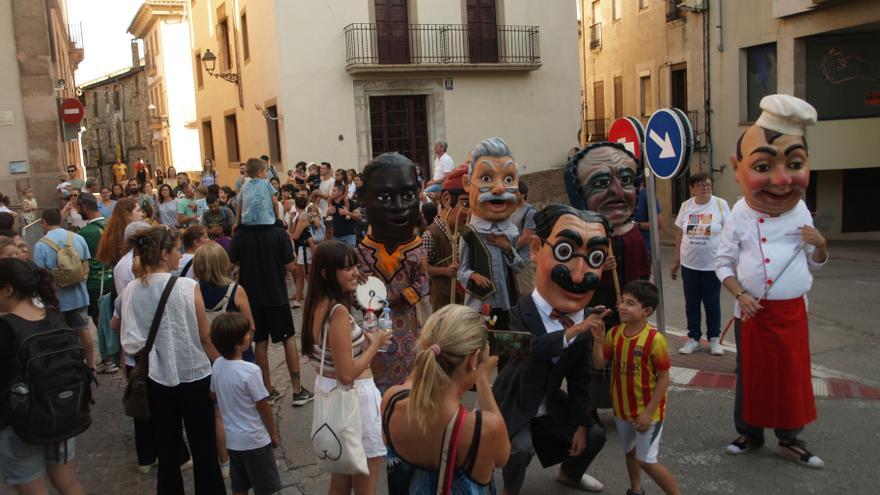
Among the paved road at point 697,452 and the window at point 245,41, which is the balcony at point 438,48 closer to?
the window at point 245,41

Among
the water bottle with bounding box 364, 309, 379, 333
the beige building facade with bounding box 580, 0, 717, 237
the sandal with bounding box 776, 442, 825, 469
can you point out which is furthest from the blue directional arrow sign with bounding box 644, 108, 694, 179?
the beige building facade with bounding box 580, 0, 717, 237

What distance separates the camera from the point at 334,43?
763 inches

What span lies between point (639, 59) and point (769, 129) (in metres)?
20.7

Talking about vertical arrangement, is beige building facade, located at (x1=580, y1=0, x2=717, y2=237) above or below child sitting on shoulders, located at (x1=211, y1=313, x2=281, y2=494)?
above

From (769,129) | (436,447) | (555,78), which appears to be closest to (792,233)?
(769,129)

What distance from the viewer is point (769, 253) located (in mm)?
5094

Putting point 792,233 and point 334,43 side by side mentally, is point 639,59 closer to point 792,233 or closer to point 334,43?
point 334,43

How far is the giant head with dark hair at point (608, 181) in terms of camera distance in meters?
5.69

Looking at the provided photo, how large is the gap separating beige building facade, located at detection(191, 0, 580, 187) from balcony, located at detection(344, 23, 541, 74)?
3 centimetres

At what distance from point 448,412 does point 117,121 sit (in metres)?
52.4

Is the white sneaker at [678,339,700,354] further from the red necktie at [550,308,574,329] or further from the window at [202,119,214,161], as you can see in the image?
the window at [202,119,214,161]

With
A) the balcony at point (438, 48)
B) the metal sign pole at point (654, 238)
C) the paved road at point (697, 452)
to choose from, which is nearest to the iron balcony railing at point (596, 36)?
the balcony at point (438, 48)

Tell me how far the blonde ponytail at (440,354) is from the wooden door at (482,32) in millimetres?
18627

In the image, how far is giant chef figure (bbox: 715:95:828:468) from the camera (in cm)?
501
